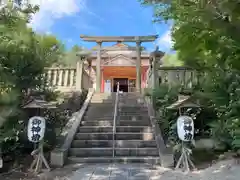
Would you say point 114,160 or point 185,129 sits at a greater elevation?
point 185,129

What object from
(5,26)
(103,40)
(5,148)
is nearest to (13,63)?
(5,26)

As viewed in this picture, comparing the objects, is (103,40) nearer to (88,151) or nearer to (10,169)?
(88,151)

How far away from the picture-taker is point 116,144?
280 inches

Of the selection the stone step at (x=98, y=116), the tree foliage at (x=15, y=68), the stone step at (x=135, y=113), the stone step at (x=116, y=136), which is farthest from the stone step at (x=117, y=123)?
the tree foliage at (x=15, y=68)

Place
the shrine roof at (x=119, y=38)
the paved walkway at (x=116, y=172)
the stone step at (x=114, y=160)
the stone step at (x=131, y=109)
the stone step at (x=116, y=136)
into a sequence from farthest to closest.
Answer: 1. the shrine roof at (x=119, y=38)
2. the stone step at (x=131, y=109)
3. the stone step at (x=116, y=136)
4. the stone step at (x=114, y=160)
5. the paved walkway at (x=116, y=172)

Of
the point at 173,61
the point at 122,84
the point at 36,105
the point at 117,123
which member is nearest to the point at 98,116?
the point at 117,123

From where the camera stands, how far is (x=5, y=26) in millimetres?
6105

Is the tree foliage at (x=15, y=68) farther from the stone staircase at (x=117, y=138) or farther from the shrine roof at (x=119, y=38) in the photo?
the shrine roof at (x=119, y=38)

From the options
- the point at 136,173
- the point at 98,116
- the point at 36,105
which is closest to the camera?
the point at 136,173

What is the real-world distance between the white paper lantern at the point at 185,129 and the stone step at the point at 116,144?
4.30ft

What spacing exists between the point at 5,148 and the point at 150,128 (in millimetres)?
4063

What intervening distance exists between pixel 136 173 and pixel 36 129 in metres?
2.50

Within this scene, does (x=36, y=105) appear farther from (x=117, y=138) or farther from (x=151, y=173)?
(x=151, y=173)

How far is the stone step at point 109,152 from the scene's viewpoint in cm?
675
